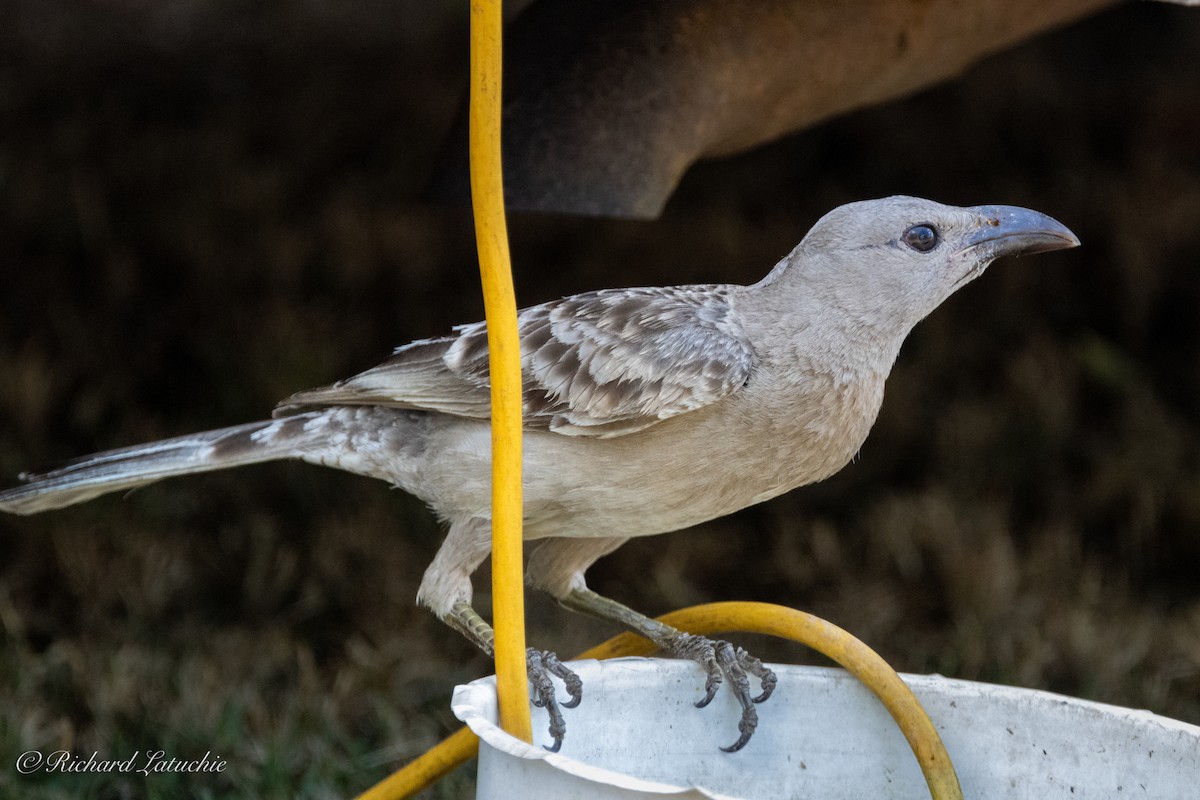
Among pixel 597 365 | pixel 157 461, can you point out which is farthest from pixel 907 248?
pixel 157 461

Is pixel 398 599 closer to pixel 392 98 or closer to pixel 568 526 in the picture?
pixel 568 526

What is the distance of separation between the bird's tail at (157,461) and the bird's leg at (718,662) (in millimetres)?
768

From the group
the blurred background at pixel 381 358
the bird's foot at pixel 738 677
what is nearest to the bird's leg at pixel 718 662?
the bird's foot at pixel 738 677

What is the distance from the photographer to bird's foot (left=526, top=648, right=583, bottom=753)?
2221 mm

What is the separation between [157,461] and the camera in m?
2.71

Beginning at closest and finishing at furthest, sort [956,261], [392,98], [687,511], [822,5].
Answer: [956,261] → [687,511] → [822,5] → [392,98]

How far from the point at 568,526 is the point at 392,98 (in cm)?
588

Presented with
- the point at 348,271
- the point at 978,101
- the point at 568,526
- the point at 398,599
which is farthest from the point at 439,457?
the point at 978,101

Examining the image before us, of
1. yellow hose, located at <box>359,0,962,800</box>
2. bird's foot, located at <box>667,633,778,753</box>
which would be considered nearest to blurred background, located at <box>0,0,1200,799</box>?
bird's foot, located at <box>667,633,778,753</box>

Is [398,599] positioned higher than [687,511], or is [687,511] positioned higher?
[687,511]

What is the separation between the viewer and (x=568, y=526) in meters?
2.47

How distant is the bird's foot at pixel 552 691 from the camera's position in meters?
2.22

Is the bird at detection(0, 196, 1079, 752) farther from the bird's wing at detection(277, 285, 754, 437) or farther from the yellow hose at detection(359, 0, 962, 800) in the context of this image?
the yellow hose at detection(359, 0, 962, 800)

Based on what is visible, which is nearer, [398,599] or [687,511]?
[687,511]
